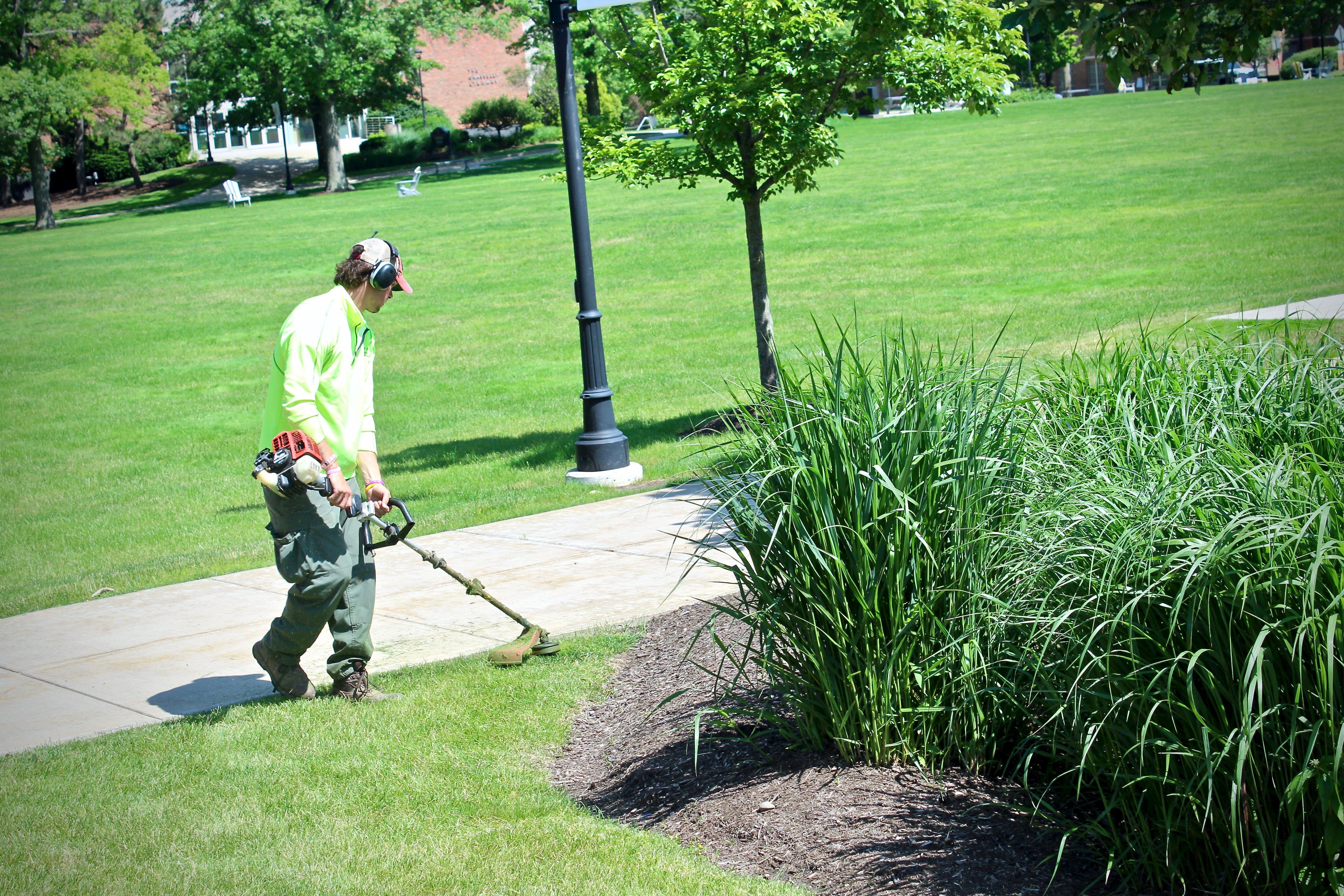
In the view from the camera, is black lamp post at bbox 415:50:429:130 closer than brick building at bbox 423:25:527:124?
Yes

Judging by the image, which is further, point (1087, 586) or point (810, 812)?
point (810, 812)

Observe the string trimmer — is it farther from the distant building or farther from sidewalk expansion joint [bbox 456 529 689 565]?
the distant building

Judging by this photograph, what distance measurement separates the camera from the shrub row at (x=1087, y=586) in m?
3.06

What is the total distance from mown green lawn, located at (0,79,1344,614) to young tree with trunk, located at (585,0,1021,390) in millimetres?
2500

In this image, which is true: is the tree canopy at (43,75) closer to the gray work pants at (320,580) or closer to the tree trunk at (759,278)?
the tree trunk at (759,278)

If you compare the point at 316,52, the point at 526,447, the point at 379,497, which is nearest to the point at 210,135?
the point at 316,52

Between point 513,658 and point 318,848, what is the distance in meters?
1.73

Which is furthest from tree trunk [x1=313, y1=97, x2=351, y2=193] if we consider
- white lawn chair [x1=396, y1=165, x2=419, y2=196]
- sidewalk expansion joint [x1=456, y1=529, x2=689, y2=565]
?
sidewalk expansion joint [x1=456, y1=529, x2=689, y2=565]

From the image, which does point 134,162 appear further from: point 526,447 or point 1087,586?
point 1087,586

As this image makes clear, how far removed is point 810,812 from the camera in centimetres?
390

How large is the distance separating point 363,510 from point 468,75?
8054 centimetres

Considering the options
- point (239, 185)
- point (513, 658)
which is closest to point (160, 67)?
point (239, 185)

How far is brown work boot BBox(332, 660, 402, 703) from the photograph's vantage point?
5445mm

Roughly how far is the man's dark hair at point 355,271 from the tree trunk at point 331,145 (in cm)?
5032
